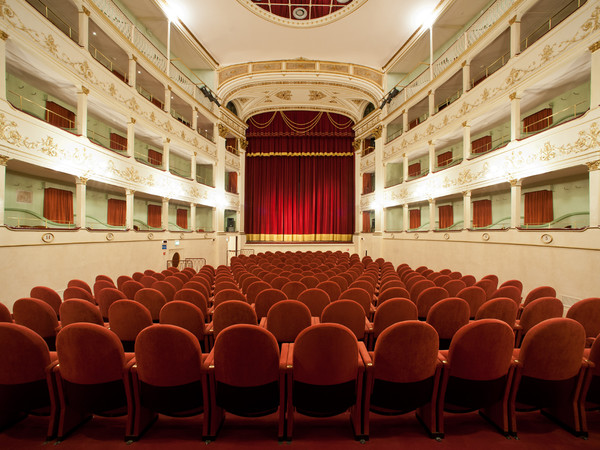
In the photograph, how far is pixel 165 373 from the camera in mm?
1906

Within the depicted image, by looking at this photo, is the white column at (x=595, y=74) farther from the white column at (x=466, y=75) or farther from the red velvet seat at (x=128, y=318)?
the red velvet seat at (x=128, y=318)

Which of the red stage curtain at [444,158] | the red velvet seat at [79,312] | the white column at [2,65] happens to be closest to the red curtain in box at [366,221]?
the red stage curtain at [444,158]

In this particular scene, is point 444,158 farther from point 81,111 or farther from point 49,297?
point 49,297

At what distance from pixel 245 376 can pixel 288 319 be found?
0.98 metres

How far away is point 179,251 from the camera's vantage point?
39.7 ft

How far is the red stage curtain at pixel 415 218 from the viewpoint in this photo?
14297mm

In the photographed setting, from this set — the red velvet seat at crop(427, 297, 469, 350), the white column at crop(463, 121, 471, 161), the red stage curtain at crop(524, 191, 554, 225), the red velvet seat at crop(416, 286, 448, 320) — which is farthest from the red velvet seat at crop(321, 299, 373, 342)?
the white column at crop(463, 121, 471, 161)

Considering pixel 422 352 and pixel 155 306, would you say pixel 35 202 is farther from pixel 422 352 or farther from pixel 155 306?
pixel 422 352

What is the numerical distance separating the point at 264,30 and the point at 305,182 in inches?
348

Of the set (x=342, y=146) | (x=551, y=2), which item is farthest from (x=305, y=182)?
(x=551, y=2)

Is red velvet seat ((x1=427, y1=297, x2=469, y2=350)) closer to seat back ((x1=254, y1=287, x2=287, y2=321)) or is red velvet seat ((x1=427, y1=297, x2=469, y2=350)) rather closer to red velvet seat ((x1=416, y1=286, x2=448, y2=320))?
red velvet seat ((x1=416, y1=286, x2=448, y2=320))

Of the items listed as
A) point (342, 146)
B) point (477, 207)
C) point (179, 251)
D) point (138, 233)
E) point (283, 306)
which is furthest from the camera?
point (342, 146)

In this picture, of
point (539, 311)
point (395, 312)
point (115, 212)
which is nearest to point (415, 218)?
point (539, 311)

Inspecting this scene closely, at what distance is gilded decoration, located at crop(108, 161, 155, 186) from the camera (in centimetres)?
886
